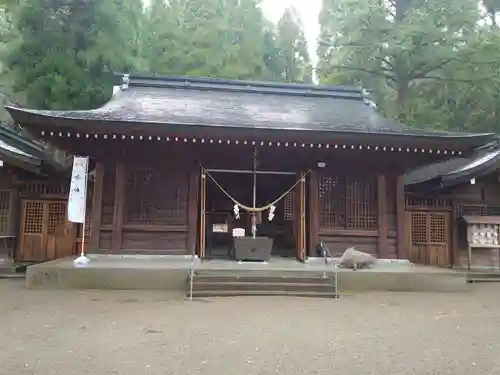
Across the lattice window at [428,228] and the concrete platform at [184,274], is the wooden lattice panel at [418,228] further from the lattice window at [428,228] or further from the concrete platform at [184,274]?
the concrete platform at [184,274]

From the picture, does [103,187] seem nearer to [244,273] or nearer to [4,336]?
[244,273]

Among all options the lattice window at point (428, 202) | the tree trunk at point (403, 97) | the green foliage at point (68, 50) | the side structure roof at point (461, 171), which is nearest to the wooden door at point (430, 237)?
the lattice window at point (428, 202)

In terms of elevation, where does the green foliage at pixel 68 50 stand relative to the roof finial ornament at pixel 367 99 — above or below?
above

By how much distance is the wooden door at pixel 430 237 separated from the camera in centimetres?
1288

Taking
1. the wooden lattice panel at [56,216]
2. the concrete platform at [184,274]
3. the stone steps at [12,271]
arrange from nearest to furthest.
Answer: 1. the concrete platform at [184,274]
2. the stone steps at [12,271]
3. the wooden lattice panel at [56,216]

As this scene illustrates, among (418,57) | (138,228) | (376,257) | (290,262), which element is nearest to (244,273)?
(290,262)

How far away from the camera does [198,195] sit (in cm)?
1048

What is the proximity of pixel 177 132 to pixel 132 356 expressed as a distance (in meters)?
5.61

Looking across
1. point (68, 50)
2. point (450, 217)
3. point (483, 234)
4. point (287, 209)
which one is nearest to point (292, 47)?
point (68, 50)

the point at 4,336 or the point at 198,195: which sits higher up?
the point at 198,195

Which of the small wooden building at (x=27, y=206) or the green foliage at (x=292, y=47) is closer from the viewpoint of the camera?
the small wooden building at (x=27, y=206)

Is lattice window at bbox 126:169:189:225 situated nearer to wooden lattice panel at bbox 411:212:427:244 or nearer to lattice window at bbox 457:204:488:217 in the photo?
wooden lattice panel at bbox 411:212:427:244

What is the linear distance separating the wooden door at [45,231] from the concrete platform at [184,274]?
116 inches

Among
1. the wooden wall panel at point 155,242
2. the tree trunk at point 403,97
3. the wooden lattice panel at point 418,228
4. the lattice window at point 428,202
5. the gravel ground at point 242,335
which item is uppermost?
the tree trunk at point 403,97
